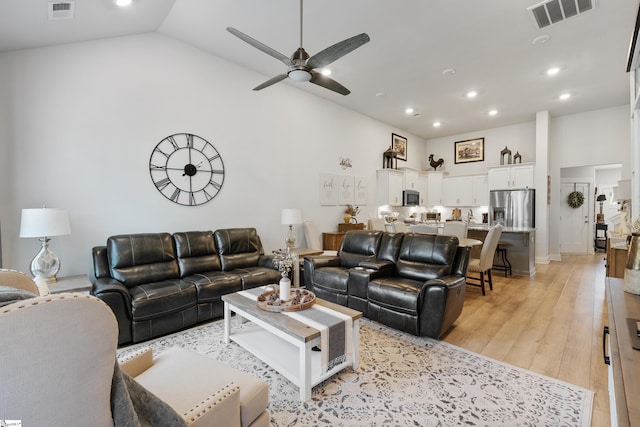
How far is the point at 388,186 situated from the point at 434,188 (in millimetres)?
2347

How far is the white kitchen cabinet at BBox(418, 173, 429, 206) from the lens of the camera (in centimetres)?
859

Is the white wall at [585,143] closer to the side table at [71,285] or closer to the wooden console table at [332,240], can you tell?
the wooden console table at [332,240]

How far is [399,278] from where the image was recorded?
3553mm

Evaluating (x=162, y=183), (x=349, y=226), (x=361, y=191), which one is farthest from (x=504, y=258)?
(x=162, y=183)

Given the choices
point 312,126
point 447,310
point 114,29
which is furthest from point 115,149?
point 447,310

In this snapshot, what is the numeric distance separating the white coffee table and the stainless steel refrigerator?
6554 millimetres

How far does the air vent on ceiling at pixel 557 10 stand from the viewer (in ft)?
10.0

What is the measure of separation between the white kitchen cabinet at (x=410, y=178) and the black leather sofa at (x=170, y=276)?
5026 mm

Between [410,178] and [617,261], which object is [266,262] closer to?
[617,261]

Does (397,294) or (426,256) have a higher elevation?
(426,256)

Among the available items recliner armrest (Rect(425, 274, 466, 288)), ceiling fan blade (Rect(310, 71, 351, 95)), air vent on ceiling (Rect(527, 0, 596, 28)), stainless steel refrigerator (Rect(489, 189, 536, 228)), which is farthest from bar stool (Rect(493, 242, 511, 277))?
ceiling fan blade (Rect(310, 71, 351, 95))

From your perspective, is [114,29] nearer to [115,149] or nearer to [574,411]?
[115,149]

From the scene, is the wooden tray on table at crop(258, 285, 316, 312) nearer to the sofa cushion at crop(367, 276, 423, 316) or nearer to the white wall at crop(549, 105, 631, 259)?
the sofa cushion at crop(367, 276, 423, 316)

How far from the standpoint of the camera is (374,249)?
4.04 meters
